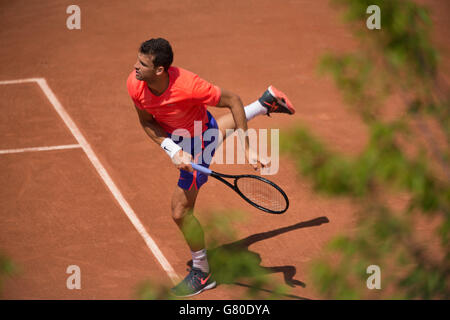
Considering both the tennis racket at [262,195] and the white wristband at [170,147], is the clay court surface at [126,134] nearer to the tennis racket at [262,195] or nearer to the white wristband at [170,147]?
the tennis racket at [262,195]

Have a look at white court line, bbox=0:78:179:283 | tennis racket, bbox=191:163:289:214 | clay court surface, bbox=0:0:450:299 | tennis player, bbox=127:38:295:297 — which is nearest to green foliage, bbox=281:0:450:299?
clay court surface, bbox=0:0:450:299

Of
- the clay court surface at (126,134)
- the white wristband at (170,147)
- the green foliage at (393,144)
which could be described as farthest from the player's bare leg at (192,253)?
the green foliage at (393,144)

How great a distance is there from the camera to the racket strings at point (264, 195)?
5.45 m

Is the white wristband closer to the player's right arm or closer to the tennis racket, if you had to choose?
the player's right arm

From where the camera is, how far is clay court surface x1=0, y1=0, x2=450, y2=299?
6254mm

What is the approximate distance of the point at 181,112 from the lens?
5309 millimetres

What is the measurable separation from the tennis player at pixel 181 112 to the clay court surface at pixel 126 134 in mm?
437

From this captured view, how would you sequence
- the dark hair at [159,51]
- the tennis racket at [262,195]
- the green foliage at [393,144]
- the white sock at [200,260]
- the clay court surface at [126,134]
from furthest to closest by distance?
the clay court surface at [126,134], the white sock at [200,260], the tennis racket at [262,195], the dark hair at [159,51], the green foliage at [393,144]

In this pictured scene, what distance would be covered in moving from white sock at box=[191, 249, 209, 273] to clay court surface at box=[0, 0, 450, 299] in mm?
275

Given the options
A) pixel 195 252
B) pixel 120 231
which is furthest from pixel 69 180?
pixel 195 252

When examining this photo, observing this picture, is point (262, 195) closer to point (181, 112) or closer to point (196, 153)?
point (196, 153)

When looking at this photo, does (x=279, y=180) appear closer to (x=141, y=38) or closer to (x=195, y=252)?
(x=195, y=252)

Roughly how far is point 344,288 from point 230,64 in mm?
7877

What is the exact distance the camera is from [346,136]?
8164 mm
